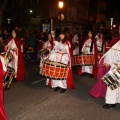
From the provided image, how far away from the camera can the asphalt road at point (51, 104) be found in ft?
17.4

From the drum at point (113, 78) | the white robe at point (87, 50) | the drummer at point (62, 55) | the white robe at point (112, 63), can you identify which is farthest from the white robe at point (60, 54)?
the white robe at point (87, 50)

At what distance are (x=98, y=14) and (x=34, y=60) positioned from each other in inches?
1433

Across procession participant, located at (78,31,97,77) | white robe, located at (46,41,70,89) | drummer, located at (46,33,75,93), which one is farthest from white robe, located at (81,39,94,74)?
white robe, located at (46,41,70,89)

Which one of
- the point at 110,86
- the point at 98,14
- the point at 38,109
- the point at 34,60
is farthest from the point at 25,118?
the point at 98,14

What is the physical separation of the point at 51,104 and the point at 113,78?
1713 mm

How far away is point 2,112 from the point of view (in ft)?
13.5

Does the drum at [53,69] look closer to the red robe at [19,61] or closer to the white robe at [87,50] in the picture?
the red robe at [19,61]

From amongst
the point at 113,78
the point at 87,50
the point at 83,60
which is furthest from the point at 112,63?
the point at 87,50

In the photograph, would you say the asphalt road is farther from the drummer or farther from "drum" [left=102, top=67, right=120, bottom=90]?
"drum" [left=102, top=67, right=120, bottom=90]

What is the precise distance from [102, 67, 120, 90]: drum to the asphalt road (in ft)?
2.14

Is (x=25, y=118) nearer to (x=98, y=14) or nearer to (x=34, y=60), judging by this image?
(x=34, y=60)

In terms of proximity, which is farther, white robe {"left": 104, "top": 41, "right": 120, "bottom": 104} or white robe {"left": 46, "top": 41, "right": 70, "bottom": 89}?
white robe {"left": 46, "top": 41, "right": 70, "bottom": 89}

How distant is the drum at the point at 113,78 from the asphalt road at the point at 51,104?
0.65 meters

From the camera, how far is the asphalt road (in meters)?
5.31
